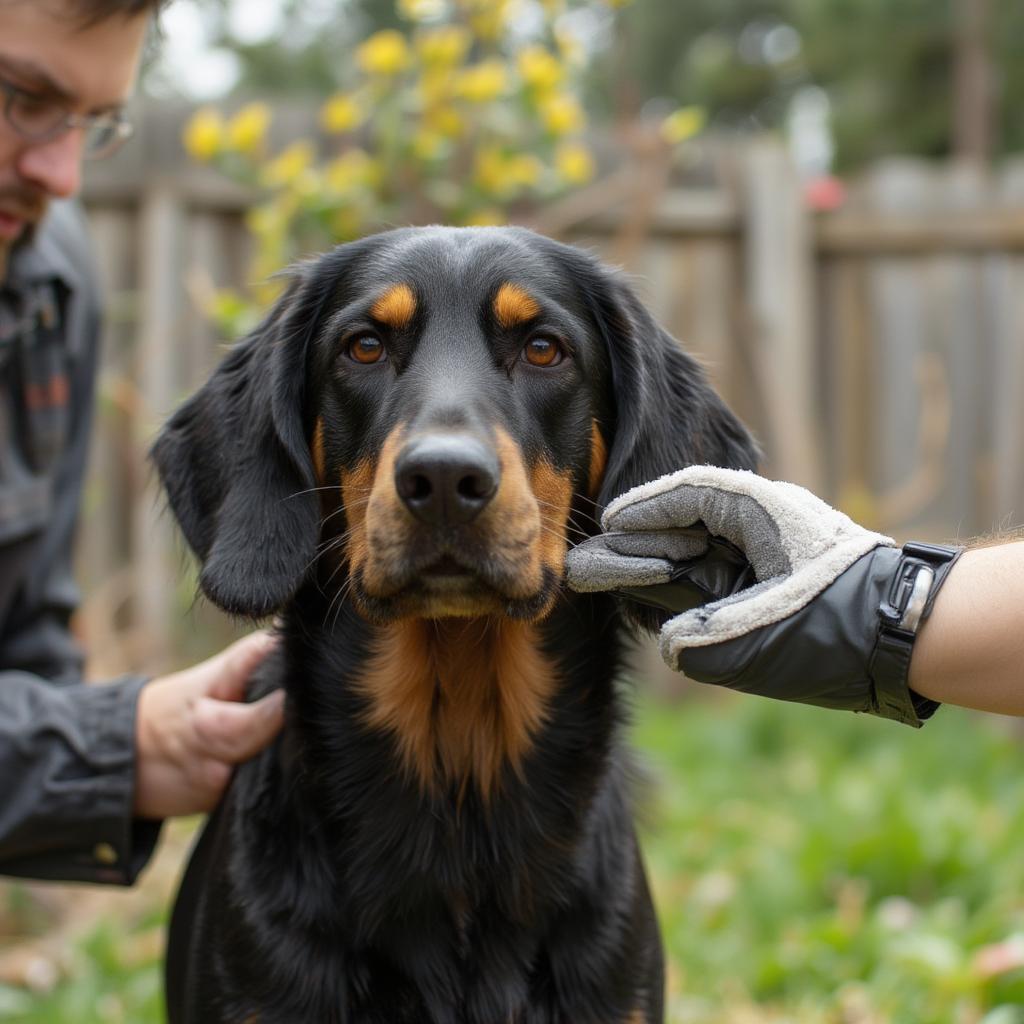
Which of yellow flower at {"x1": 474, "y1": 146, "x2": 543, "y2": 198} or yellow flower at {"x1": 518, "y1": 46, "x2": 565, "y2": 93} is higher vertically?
yellow flower at {"x1": 518, "y1": 46, "x2": 565, "y2": 93}

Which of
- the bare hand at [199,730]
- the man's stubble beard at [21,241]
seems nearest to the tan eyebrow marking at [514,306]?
the bare hand at [199,730]

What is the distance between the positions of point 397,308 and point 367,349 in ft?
0.32

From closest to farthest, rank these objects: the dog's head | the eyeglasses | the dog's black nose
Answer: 1. the dog's black nose
2. the dog's head
3. the eyeglasses

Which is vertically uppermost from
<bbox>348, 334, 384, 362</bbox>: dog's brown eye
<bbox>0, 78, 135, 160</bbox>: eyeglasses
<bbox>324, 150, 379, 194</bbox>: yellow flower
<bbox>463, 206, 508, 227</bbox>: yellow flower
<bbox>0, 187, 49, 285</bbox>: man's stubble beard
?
<bbox>0, 78, 135, 160</bbox>: eyeglasses

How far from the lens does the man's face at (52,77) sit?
2748 mm

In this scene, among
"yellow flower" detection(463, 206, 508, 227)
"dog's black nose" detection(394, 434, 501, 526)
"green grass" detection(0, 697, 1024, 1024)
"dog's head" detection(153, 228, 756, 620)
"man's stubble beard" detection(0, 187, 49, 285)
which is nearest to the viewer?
"dog's black nose" detection(394, 434, 501, 526)

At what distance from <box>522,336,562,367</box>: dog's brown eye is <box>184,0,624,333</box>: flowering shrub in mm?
2039

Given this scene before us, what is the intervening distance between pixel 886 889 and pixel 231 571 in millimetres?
2501

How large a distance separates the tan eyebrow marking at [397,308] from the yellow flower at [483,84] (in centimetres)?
224

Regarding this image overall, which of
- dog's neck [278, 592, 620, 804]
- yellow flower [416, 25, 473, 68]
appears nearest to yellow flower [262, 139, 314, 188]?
yellow flower [416, 25, 473, 68]

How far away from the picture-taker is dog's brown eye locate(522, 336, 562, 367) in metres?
2.39

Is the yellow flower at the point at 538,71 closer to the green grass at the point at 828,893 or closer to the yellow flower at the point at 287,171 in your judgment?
the yellow flower at the point at 287,171

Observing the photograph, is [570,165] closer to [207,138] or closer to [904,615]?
[207,138]

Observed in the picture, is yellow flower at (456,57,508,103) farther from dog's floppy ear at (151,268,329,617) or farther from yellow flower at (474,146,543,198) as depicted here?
dog's floppy ear at (151,268,329,617)
